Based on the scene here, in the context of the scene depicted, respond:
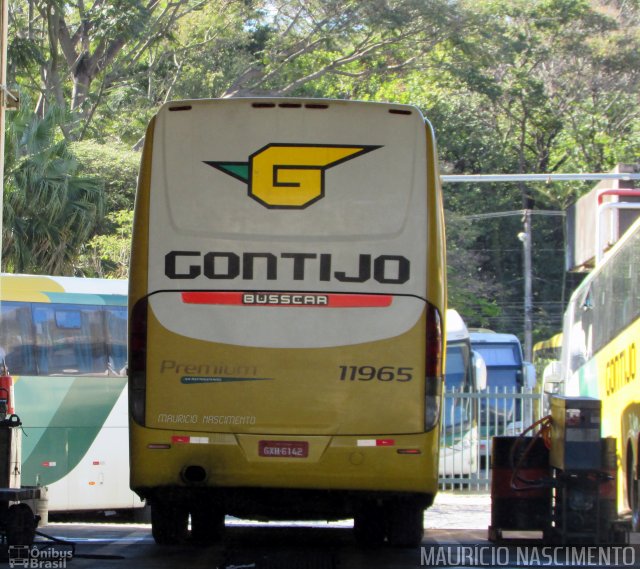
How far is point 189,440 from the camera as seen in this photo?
8.13 metres

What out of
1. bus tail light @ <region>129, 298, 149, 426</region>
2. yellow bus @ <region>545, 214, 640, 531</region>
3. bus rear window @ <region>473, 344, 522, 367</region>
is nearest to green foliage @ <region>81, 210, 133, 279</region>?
yellow bus @ <region>545, 214, 640, 531</region>

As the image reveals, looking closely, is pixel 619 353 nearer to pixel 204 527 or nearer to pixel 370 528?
pixel 370 528

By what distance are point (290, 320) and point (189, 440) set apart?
1137mm

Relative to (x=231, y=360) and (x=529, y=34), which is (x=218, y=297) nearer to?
(x=231, y=360)

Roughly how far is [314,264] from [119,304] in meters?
8.77

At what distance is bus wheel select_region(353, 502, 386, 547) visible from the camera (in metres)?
10.1

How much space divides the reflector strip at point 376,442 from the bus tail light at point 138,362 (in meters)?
1.60

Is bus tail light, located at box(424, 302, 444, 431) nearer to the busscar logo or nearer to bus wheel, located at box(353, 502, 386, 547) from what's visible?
the busscar logo

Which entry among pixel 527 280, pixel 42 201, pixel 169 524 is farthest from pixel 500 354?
pixel 169 524

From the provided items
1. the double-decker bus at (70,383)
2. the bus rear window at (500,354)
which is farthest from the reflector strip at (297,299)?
the bus rear window at (500,354)

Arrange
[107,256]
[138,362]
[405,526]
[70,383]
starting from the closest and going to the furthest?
[138,362] < [405,526] < [70,383] < [107,256]

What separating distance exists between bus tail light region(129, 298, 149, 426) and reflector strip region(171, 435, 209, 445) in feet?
0.88

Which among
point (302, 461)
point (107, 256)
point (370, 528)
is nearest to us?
point (302, 461)

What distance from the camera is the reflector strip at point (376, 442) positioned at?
26.6 feet
